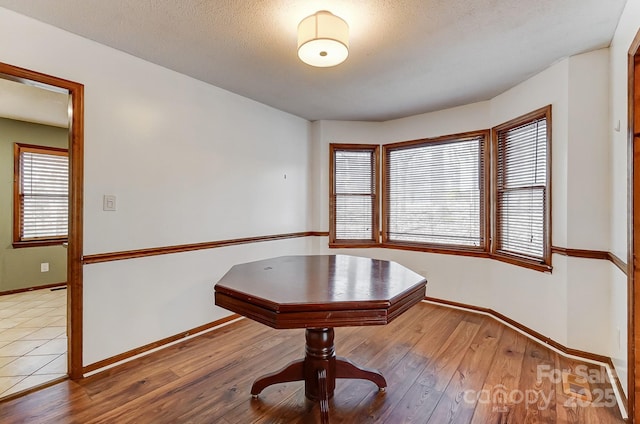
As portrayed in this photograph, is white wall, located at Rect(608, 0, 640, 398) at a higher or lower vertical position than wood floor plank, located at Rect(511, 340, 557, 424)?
higher

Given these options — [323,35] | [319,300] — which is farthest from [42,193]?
[319,300]

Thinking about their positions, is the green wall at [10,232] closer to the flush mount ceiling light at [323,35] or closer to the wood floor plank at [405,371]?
the flush mount ceiling light at [323,35]

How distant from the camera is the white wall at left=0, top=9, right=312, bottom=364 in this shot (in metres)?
2.15

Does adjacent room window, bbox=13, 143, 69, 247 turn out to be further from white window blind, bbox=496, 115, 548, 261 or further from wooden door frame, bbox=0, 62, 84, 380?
white window blind, bbox=496, 115, 548, 261

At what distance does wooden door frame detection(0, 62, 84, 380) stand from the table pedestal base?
4.21ft

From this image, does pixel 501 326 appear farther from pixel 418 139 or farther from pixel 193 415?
pixel 193 415

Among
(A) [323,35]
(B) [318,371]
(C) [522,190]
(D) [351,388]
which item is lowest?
(D) [351,388]

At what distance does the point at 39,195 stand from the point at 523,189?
19.8 ft

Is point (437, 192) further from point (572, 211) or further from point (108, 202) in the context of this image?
point (108, 202)

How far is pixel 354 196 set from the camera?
409cm

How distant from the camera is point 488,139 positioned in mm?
3283

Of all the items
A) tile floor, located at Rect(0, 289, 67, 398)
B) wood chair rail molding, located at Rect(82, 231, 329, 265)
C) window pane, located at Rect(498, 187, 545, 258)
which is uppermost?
window pane, located at Rect(498, 187, 545, 258)

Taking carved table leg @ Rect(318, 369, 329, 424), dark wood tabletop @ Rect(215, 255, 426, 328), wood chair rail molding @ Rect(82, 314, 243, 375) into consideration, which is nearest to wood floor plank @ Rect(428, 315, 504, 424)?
carved table leg @ Rect(318, 369, 329, 424)

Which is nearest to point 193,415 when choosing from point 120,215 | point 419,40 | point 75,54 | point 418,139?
point 120,215
